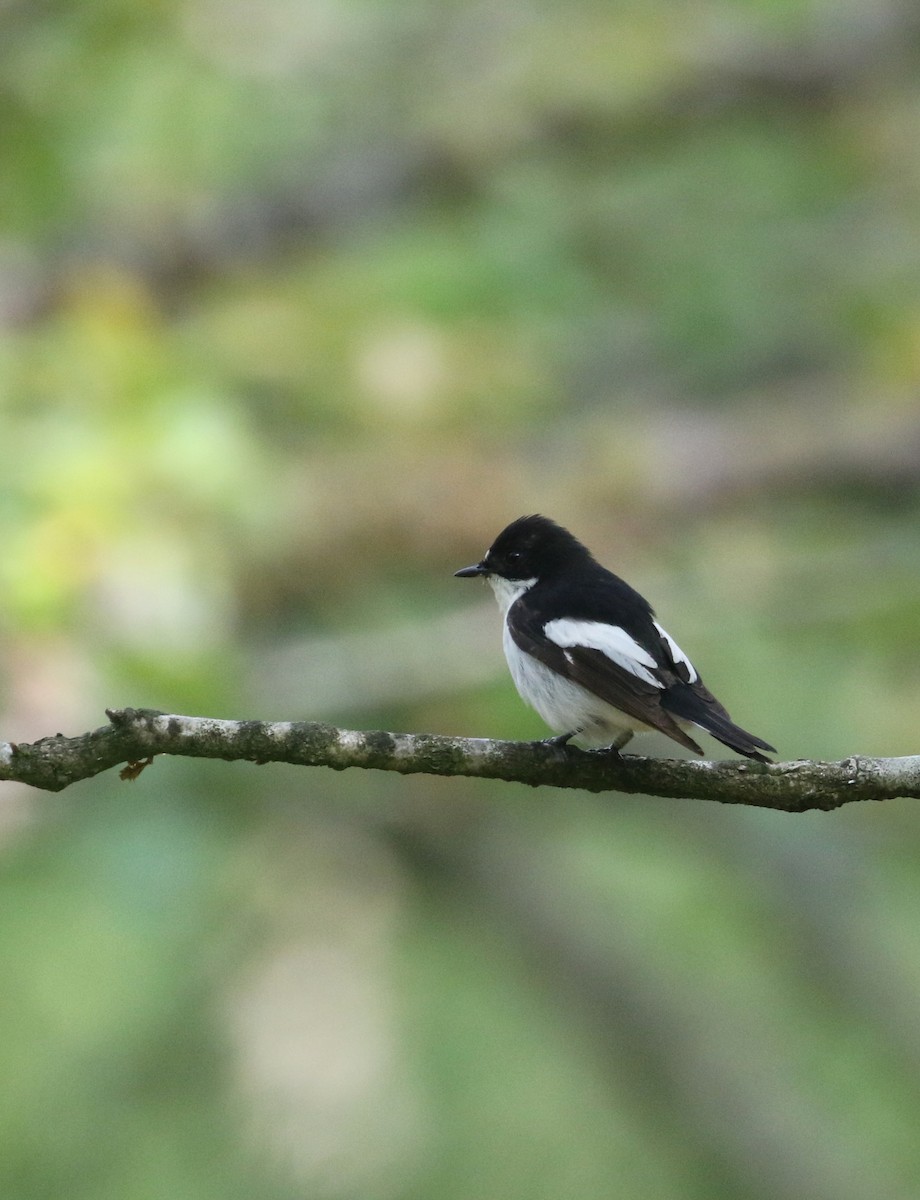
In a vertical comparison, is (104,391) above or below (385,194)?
below

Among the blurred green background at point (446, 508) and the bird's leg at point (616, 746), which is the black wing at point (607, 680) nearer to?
the bird's leg at point (616, 746)

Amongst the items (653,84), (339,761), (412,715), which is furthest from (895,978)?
(339,761)

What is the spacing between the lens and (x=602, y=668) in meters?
3.37

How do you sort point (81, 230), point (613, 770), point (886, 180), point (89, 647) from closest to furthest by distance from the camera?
1. point (613, 770)
2. point (89, 647)
3. point (81, 230)
4. point (886, 180)

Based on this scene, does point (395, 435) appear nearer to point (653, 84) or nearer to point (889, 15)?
point (653, 84)

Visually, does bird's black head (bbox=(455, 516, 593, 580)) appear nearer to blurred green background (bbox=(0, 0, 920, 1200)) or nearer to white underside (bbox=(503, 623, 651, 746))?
white underside (bbox=(503, 623, 651, 746))

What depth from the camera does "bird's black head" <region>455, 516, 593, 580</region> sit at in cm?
411

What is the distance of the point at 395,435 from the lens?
625 centimetres

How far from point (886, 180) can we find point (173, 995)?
18.0ft

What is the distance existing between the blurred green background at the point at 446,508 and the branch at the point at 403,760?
2081 mm

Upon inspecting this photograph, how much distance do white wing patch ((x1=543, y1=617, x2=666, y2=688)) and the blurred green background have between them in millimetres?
1413

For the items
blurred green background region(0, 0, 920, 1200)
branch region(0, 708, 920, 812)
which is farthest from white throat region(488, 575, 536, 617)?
branch region(0, 708, 920, 812)

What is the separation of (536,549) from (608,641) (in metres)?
0.69

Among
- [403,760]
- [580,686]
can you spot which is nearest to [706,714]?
[580,686]
